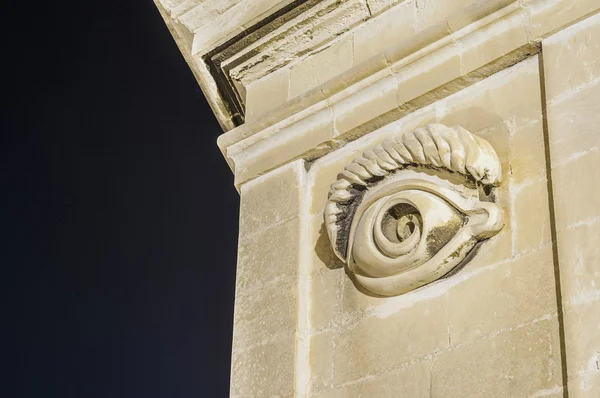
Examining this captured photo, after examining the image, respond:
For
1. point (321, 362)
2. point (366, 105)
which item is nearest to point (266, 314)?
Result: point (321, 362)

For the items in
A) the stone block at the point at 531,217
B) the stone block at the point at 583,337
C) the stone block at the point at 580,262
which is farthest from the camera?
the stone block at the point at 531,217

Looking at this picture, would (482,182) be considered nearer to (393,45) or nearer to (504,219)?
(504,219)

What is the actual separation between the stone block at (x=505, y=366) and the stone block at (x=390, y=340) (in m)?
0.14

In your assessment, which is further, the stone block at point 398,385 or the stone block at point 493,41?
the stone block at point 493,41

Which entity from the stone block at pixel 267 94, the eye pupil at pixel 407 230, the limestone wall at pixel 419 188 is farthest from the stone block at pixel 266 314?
the stone block at pixel 267 94

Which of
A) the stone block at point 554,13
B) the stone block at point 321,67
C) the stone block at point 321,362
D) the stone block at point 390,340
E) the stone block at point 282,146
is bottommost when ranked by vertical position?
the stone block at point 321,362

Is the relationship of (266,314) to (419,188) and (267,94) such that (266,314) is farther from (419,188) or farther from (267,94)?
(267,94)

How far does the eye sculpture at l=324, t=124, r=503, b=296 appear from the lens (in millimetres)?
5602

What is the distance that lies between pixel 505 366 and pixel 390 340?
0.66 metres

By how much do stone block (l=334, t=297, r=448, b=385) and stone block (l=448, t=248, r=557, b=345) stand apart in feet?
0.27

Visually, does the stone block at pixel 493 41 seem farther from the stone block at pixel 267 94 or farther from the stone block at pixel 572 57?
the stone block at pixel 267 94

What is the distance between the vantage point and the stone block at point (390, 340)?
5508mm

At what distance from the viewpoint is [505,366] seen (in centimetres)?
514

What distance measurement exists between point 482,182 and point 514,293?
1.87 feet
